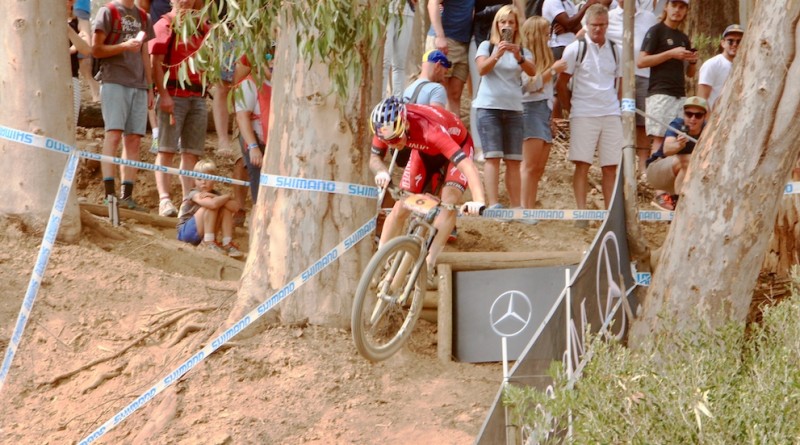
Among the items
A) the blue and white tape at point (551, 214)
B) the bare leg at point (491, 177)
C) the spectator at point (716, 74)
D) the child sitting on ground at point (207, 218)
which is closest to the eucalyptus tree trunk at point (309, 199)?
the blue and white tape at point (551, 214)

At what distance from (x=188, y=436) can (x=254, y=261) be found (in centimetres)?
144

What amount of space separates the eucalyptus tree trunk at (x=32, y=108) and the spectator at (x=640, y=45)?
5.64m

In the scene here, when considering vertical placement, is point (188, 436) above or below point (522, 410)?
below

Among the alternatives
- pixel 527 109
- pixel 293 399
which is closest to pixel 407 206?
pixel 293 399

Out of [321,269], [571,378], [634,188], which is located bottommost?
[571,378]

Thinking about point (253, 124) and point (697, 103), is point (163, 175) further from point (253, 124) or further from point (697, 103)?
point (697, 103)

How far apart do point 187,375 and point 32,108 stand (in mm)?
2985

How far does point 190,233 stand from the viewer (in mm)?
11680

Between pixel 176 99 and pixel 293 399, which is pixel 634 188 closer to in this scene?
pixel 293 399

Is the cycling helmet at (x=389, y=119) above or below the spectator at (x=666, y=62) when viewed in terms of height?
below

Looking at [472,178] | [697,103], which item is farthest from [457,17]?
[472,178]

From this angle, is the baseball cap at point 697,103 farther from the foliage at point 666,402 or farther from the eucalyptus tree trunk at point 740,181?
the foliage at point 666,402

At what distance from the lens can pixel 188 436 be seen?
27.0ft

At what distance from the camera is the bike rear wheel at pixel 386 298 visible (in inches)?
310
